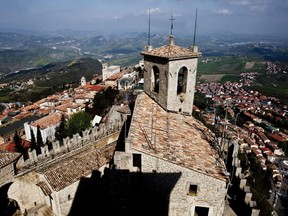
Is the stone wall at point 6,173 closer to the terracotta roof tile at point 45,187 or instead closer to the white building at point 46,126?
the terracotta roof tile at point 45,187

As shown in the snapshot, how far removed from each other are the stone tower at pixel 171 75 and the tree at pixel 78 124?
19.4 meters

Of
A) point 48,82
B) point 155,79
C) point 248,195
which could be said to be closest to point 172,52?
point 155,79

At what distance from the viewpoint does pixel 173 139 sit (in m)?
12.7

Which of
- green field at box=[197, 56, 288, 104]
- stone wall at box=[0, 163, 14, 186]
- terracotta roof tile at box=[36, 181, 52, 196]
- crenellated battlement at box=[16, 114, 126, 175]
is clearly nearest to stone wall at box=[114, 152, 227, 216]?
terracotta roof tile at box=[36, 181, 52, 196]

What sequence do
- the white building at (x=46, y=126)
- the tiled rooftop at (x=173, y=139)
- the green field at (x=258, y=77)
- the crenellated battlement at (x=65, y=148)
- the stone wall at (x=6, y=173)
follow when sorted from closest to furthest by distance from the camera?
the tiled rooftop at (x=173, y=139) < the stone wall at (x=6, y=173) < the crenellated battlement at (x=65, y=148) < the white building at (x=46, y=126) < the green field at (x=258, y=77)

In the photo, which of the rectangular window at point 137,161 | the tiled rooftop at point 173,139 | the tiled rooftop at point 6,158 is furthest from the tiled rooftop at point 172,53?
the tiled rooftop at point 6,158

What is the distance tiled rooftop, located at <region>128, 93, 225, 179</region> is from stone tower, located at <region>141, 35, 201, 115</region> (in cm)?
98

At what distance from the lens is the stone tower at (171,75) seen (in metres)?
15.4

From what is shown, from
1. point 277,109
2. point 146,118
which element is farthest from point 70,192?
point 277,109

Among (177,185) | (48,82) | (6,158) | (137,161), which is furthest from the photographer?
(48,82)

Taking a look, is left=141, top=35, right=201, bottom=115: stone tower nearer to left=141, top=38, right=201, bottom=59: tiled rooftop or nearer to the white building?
left=141, top=38, right=201, bottom=59: tiled rooftop

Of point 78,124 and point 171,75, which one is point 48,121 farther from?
point 171,75

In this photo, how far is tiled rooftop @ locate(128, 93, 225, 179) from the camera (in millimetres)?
11133

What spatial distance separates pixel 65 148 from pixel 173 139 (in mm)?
9648
